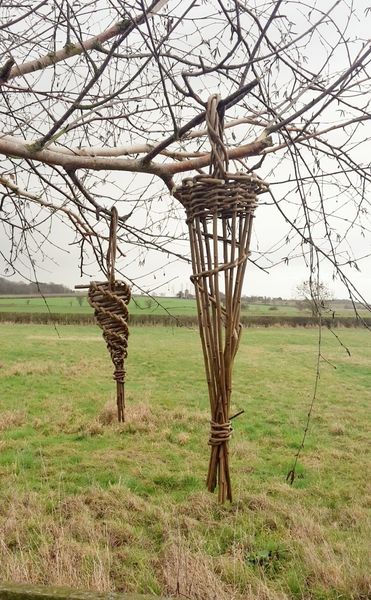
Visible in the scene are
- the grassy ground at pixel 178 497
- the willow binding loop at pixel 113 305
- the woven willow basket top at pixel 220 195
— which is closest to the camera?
the woven willow basket top at pixel 220 195

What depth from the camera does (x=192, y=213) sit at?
1465mm

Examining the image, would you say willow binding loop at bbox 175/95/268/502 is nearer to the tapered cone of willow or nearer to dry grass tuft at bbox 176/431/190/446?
the tapered cone of willow

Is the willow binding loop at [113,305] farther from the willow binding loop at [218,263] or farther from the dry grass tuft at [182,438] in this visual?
the dry grass tuft at [182,438]

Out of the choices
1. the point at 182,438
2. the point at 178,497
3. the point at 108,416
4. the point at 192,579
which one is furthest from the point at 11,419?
the point at 192,579

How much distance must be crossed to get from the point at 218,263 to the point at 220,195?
0.63ft

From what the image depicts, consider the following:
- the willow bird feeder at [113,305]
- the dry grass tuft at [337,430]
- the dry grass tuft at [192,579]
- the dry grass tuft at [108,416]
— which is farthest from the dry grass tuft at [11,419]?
the dry grass tuft at [192,579]

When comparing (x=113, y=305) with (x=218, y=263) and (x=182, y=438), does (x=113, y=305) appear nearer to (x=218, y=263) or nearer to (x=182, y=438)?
(x=218, y=263)

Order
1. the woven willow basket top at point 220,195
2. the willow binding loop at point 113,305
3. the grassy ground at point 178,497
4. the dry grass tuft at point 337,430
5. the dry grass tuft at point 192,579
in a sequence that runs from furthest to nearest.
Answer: the dry grass tuft at point 337,430 < the willow binding loop at point 113,305 < the grassy ground at point 178,497 < the dry grass tuft at point 192,579 < the woven willow basket top at point 220,195

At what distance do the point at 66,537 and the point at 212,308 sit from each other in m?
2.10

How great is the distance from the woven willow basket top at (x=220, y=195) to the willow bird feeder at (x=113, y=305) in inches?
61.1

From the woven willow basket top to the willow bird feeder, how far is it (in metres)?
1.55

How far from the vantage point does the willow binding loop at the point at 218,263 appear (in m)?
1.42

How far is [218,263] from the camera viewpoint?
4.80ft

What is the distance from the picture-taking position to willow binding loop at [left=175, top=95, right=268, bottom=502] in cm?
142
